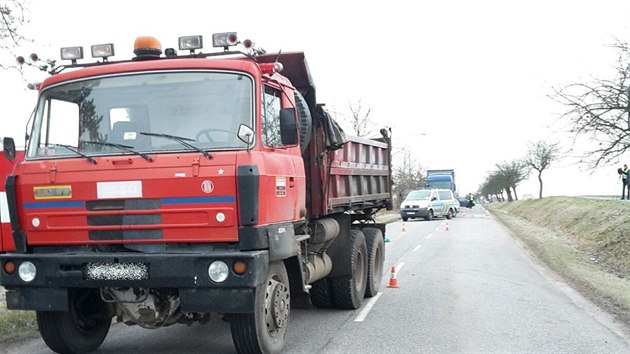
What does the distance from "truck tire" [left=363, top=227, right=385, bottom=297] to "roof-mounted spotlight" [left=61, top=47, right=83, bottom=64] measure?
17.9 ft

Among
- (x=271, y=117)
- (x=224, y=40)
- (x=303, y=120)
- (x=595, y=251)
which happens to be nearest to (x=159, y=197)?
(x=271, y=117)

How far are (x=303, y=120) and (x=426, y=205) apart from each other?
1176 inches

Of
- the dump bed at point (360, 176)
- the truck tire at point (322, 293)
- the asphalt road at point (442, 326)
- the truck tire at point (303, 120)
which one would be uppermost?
the truck tire at point (303, 120)

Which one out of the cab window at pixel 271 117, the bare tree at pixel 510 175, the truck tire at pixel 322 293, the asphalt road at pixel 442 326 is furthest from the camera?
the bare tree at pixel 510 175

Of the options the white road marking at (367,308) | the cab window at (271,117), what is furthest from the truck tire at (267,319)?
the white road marking at (367,308)

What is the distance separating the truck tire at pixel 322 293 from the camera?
8719mm

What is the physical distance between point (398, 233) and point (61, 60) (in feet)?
67.8

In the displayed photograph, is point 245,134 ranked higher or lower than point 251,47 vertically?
lower

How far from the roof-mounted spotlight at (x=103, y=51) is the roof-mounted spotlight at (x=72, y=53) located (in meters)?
0.15

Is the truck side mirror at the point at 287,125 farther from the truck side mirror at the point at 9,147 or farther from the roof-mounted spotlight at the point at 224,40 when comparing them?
the truck side mirror at the point at 9,147

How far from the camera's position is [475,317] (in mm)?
8281

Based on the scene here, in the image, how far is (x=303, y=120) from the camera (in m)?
6.79

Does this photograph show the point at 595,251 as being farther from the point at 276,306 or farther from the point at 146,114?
the point at 146,114

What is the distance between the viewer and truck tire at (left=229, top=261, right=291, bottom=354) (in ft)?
17.9
